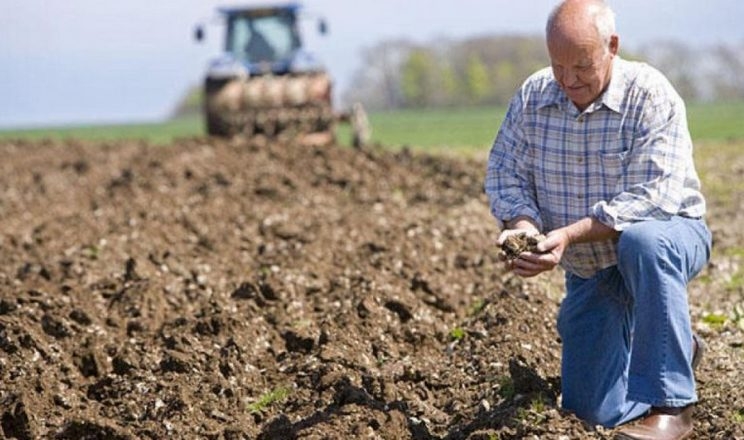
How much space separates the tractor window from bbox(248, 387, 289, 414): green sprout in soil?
16.3 metres

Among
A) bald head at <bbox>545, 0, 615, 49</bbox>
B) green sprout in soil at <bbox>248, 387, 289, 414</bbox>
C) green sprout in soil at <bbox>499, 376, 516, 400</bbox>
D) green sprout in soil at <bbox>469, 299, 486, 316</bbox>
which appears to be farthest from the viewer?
green sprout in soil at <bbox>469, 299, 486, 316</bbox>

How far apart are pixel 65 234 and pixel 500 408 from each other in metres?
6.41

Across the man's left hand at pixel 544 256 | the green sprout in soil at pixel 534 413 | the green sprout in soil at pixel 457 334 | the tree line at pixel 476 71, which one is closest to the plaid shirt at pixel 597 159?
the man's left hand at pixel 544 256

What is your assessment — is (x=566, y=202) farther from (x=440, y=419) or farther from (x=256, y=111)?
(x=256, y=111)

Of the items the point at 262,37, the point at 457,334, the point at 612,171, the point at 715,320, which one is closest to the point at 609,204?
the point at 612,171

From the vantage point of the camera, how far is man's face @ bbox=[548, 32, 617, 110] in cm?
479

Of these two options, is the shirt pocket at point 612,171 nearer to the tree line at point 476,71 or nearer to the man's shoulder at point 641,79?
the man's shoulder at point 641,79

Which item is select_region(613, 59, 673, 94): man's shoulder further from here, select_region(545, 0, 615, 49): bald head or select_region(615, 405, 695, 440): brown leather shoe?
select_region(615, 405, 695, 440): brown leather shoe

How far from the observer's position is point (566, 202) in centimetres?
516

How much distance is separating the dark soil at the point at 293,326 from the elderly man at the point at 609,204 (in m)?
0.27

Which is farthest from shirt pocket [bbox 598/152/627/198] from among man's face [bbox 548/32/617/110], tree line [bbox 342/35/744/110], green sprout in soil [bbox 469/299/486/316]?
tree line [bbox 342/35/744/110]

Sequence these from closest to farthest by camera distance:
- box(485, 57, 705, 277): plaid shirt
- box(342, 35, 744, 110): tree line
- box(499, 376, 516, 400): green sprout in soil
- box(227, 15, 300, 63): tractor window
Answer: box(485, 57, 705, 277): plaid shirt < box(499, 376, 516, 400): green sprout in soil < box(227, 15, 300, 63): tractor window < box(342, 35, 744, 110): tree line

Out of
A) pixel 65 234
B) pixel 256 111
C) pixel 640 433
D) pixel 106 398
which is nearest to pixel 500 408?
pixel 640 433

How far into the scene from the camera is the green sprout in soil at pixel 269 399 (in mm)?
6047
